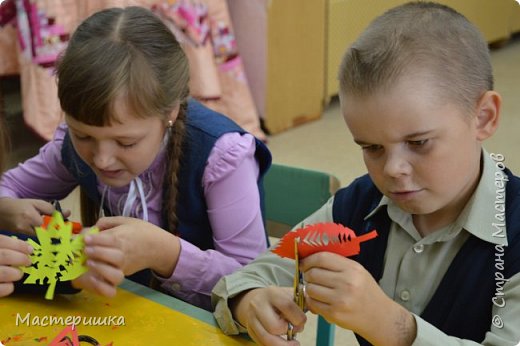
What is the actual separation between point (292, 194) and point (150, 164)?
277mm

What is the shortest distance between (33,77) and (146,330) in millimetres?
2021

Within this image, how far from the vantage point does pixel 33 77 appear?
276cm

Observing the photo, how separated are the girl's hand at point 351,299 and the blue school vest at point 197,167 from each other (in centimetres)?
52

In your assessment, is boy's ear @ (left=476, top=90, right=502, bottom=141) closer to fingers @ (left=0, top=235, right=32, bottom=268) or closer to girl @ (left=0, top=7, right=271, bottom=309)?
girl @ (left=0, top=7, right=271, bottom=309)

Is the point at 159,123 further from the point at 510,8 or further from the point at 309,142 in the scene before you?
the point at 510,8

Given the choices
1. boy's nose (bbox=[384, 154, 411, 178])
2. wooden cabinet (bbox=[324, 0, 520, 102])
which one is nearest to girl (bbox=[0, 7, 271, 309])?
boy's nose (bbox=[384, 154, 411, 178])

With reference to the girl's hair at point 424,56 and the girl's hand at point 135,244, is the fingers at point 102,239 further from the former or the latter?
the girl's hair at point 424,56

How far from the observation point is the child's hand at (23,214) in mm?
1239

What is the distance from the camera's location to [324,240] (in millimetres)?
816

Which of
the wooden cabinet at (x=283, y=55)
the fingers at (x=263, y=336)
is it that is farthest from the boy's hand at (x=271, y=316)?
the wooden cabinet at (x=283, y=55)

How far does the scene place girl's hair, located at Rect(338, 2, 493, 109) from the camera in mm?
913

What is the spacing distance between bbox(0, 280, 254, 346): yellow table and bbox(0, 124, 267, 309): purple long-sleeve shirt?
16 centimetres

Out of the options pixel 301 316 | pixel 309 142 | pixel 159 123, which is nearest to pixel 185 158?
pixel 159 123

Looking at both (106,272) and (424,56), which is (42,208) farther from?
(424,56)
